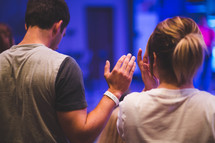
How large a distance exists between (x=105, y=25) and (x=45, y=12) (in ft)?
21.1

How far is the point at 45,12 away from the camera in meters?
1.05

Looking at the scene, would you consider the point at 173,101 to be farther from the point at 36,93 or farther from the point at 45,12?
the point at 45,12

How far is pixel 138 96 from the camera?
3.13 feet

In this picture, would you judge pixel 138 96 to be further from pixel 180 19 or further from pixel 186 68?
pixel 180 19

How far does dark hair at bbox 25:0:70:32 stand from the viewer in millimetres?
1057

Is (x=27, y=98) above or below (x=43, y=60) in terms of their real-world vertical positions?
below

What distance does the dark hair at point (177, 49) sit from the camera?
86cm

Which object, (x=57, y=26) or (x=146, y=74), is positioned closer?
(x=57, y=26)

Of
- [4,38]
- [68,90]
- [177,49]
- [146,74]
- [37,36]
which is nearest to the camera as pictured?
[177,49]

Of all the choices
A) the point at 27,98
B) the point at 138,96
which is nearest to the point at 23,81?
the point at 27,98

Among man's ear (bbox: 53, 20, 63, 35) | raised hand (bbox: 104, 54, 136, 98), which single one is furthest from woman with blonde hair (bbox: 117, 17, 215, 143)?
man's ear (bbox: 53, 20, 63, 35)

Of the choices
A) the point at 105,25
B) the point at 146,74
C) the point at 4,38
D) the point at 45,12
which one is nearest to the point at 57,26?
the point at 45,12

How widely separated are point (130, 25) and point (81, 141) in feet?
20.5

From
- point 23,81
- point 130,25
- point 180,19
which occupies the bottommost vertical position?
point 130,25
